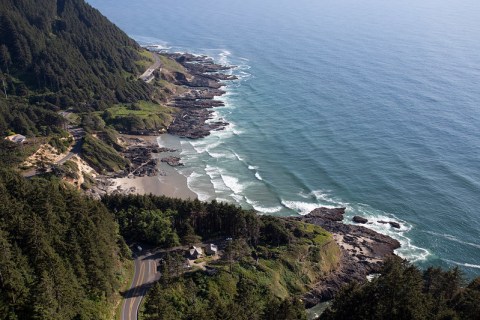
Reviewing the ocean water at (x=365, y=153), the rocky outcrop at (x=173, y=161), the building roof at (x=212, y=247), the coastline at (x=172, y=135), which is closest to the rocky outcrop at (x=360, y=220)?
the ocean water at (x=365, y=153)

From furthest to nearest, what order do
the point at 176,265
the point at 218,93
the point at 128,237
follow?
the point at 218,93, the point at 128,237, the point at 176,265

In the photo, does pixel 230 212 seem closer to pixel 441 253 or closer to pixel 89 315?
pixel 89 315

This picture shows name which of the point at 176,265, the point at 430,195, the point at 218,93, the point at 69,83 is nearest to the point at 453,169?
the point at 430,195

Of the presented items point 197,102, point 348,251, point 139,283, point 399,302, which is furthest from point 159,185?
point 399,302

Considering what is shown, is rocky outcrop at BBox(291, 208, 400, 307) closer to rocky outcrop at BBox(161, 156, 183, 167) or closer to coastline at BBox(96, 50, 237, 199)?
coastline at BBox(96, 50, 237, 199)

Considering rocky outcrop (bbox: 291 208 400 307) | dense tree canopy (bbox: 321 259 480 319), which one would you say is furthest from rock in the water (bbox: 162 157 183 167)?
dense tree canopy (bbox: 321 259 480 319)

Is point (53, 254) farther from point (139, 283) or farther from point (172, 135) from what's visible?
point (172, 135)

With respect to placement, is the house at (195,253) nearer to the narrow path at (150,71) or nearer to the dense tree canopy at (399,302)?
the dense tree canopy at (399,302)
